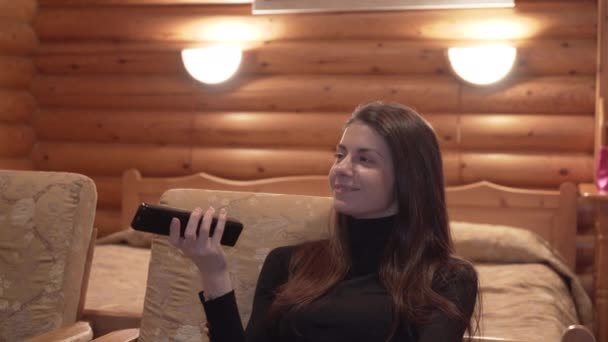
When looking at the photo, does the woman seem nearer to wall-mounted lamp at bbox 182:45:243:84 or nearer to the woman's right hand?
the woman's right hand

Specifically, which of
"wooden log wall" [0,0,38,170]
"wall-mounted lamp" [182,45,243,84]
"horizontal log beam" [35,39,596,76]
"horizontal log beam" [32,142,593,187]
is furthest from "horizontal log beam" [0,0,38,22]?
"wall-mounted lamp" [182,45,243,84]

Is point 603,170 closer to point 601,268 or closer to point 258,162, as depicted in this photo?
point 601,268

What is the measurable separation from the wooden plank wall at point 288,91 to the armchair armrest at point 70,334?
2359 millimetres

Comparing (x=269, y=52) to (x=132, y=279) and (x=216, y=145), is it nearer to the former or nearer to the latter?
(x=216, y=145)

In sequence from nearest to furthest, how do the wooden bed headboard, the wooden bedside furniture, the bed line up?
the bed → the wooden bedside furniture → the wooden bed headboard

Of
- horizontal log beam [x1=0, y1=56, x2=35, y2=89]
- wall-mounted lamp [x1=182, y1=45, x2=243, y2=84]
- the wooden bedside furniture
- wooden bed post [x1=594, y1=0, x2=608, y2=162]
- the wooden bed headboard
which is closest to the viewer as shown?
the wooden bedside furniture


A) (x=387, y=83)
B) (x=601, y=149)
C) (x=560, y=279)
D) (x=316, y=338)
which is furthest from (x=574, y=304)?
(x=316, y=338)

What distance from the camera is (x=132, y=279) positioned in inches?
139

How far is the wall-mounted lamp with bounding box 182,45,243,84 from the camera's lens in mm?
4500

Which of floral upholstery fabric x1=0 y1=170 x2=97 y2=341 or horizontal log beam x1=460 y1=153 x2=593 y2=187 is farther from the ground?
floral upholstery fabric x1=0 y1=170 x2=97 y2=341

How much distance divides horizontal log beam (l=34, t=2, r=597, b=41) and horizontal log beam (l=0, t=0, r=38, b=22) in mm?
72

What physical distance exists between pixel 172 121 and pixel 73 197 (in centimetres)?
236

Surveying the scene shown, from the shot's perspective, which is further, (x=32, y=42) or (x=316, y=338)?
(x=32, y=42)

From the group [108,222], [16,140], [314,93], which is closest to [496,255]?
[314,93]
